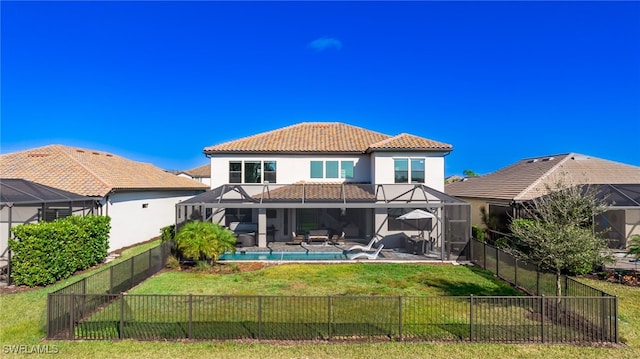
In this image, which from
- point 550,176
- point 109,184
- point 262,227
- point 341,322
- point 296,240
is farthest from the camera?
point 550,176

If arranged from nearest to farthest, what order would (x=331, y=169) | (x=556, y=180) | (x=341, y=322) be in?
(x=341, y=322), (x=556, y=180), (x=331, y=169)

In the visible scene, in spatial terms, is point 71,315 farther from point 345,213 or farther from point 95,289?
point 345,213

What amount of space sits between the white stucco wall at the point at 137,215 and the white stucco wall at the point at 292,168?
4950 mm

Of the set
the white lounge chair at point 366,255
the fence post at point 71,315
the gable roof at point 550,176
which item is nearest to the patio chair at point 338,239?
the white lounge chair at point 366,255

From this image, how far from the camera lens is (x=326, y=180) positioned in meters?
20.3

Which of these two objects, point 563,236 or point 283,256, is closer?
point 563,236

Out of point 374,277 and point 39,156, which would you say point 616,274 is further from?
point 39,156

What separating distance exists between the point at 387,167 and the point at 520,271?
9544 millimetres

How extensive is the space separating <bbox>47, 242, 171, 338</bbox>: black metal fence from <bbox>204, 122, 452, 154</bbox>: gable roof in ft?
27.5

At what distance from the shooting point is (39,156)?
2003cm

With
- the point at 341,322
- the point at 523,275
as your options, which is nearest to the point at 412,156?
the point at 523,275

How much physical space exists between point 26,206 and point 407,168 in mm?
19004

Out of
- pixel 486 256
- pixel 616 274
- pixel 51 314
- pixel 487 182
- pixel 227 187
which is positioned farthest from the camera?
pixel 487 182

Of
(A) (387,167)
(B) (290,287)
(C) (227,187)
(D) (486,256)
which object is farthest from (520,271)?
(C) (227,187)
